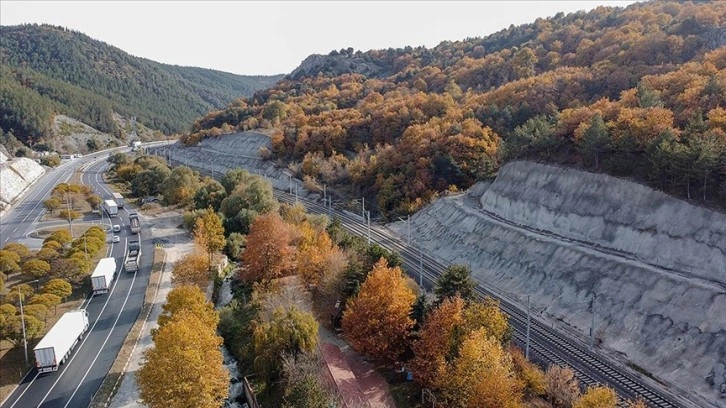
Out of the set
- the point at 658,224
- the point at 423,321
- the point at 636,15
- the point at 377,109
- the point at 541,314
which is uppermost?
the point at 636,15

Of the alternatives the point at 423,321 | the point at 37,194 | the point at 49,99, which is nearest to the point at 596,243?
the point at 423,321

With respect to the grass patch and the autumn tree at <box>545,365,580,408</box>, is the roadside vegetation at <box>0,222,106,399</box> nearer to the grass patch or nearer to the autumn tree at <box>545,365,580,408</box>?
the grass patch

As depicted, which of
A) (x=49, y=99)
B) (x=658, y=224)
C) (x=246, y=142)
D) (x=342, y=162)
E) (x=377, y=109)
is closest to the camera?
(x=658, y=224)

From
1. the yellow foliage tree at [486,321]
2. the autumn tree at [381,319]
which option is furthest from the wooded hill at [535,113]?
the autumn tree at [381,319]

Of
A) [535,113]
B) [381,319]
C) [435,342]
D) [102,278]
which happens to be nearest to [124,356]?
[102,278]

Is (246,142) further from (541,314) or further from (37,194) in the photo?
(541,314)

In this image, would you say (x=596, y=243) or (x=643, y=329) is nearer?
(x=643, y=329)
